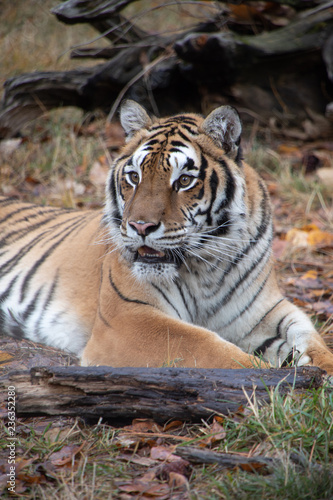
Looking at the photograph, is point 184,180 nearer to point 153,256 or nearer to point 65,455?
point 153,256

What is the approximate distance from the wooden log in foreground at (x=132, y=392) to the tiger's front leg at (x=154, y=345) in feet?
1.16

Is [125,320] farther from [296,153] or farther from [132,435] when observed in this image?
[296,153]

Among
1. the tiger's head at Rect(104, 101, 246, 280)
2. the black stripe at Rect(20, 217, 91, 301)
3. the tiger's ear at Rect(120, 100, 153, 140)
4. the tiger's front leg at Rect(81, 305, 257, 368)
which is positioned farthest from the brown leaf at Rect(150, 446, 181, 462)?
the black stripe at Rect(20, 217, 91, 301)

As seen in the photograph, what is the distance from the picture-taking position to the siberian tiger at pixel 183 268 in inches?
108

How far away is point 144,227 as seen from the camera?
270cm

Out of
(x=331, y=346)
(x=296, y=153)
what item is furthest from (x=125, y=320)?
(x=296, y=153)

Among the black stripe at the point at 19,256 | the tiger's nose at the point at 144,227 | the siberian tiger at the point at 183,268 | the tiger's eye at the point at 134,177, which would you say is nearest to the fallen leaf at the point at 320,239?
the siberian tiger at the point at 183,268

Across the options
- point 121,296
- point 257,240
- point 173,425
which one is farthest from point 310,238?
point 173,425

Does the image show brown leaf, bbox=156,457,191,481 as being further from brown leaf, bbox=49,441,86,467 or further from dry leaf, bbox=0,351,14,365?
dry leaf, bbox=0,351,14,365

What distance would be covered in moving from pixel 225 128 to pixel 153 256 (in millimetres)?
871

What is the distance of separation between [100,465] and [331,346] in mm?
1966

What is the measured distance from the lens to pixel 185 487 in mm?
1778

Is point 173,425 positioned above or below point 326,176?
above

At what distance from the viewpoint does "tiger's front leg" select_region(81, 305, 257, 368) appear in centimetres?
257
